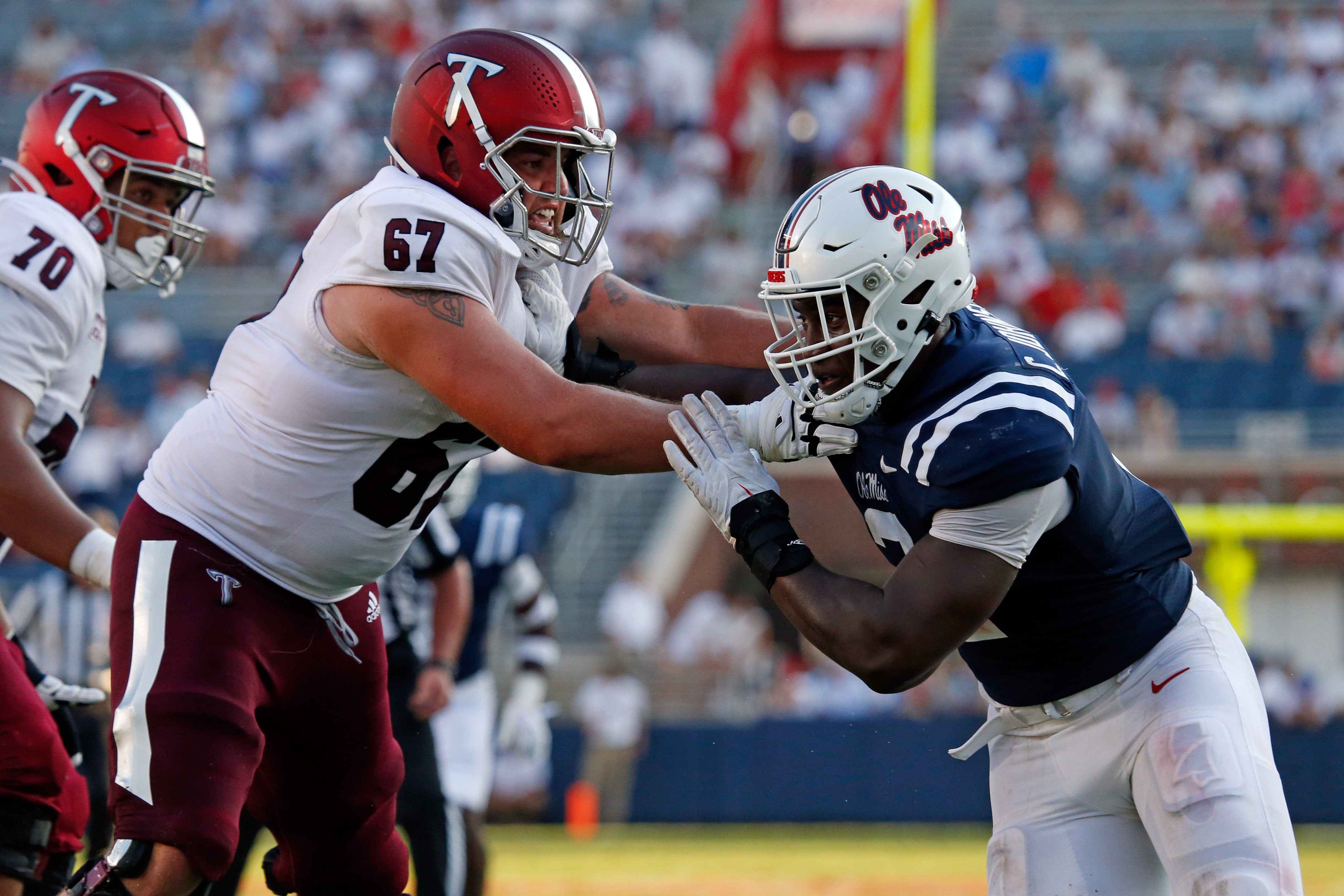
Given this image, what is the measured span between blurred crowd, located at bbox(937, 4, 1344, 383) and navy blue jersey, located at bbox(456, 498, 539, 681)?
7916mm

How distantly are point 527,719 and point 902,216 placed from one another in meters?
3.95

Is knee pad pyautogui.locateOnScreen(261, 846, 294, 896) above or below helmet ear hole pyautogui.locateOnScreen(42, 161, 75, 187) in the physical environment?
below

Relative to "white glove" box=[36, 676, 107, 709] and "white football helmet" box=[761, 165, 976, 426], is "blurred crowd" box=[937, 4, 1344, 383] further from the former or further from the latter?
"white glove" box=[36, 676, 107, 709]

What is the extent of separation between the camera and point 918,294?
3.14m

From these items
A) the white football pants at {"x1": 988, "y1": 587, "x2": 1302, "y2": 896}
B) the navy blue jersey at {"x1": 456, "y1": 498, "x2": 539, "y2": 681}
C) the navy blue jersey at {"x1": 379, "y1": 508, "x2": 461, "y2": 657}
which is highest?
the white football pants at {"x1": 988, "y1": 587, "x2": 1302, "y2": 896}

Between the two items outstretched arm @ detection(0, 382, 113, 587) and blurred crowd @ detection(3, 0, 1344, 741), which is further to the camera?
blurred crowd @ detection(3, 0, 1344, 741)

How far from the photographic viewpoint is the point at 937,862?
29.5 ft

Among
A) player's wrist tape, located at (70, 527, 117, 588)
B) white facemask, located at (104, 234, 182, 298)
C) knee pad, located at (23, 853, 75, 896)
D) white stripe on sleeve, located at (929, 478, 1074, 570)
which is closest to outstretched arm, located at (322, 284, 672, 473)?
white stripe on sleeve, located at (929, 478, 1074, 570)

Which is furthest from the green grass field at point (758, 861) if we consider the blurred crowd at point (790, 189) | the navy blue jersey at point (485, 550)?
Answer: the navy blue jersey at point (485, 550)

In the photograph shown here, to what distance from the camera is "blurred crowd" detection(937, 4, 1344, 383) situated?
13.5m

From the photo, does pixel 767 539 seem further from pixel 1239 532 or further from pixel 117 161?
pixel 1239 532

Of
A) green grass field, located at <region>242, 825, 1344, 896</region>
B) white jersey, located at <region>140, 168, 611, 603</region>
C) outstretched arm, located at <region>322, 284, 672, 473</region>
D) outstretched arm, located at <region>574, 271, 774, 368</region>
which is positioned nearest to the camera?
outstretched arm, located at <region>322, 284, 672, 473</region>

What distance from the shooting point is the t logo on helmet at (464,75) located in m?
3.13

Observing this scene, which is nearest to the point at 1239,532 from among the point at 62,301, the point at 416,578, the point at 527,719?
the point at 527,719
